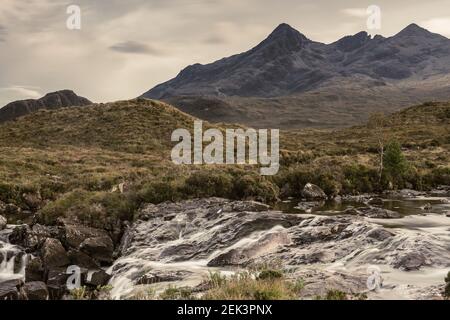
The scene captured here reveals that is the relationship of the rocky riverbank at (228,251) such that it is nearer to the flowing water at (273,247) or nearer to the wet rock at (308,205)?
A: the flowing water at (273,247)

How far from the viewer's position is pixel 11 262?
24.8 m

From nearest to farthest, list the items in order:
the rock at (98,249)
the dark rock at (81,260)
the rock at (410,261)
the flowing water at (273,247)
Answer: 1. the flowing water at (273,247)
2. the rock at (410,261)
3. the dark rock at (81,260)
4. the rock at (98,249)

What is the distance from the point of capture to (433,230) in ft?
83.9

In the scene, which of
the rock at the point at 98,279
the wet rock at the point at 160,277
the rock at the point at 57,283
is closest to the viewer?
the wet rock at the point at 160,277

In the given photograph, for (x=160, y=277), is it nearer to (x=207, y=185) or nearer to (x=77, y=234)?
(x=77, y=234)

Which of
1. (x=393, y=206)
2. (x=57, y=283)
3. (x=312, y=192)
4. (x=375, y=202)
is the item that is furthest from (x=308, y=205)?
(x=57, y=283)

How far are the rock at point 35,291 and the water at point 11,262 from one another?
8.12 ft

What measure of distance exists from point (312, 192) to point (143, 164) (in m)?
27.6

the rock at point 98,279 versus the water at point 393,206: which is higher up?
the water at point 393,206

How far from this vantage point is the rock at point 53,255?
23.9 metres

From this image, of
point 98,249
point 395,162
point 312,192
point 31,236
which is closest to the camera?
point 98,249

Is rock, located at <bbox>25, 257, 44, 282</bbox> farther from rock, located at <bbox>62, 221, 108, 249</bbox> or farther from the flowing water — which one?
the flowing water

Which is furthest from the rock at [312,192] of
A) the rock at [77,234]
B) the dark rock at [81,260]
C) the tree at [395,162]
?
the dark rock at [81,260]

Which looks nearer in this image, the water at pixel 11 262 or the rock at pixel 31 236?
the water at pixel 11 262
